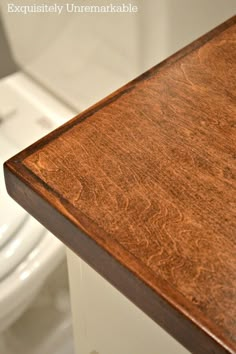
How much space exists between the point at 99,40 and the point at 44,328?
0.58m

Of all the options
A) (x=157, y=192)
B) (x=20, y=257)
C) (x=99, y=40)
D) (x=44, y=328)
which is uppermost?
(x=157, y=192)

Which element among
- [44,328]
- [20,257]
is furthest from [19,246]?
[44,328]

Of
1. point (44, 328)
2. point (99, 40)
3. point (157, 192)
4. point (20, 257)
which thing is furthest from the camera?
point (44, 328)

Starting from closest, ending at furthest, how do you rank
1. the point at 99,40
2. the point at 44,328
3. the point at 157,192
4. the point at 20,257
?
the point at 157,192, the point at 20,257, the point at 99,40, the point at 44,328

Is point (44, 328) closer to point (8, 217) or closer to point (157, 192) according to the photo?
point (8, 217)

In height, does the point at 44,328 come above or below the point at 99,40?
below

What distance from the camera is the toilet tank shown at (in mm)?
943

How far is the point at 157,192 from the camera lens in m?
0.45

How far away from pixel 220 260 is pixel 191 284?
0.03 meters

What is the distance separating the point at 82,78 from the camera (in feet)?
4.07

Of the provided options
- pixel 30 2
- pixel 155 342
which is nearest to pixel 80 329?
pixel 155 342

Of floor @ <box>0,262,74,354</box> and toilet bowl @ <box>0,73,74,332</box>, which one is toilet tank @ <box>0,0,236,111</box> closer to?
toilet bowl @ <box>0,73,74,332</box>

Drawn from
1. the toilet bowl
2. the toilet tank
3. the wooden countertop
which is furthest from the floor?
the wooden countertop

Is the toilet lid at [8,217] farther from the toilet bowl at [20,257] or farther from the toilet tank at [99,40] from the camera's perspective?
the toilet tank at [99,40]
